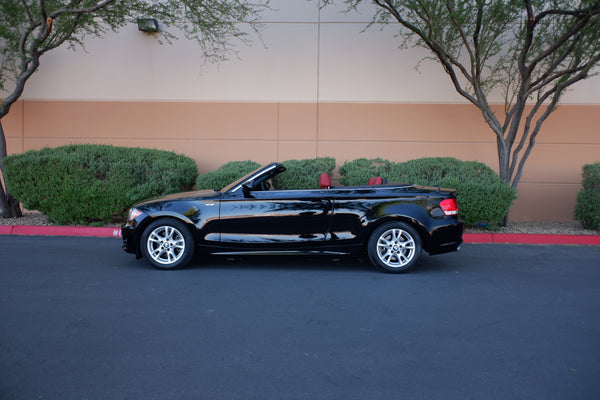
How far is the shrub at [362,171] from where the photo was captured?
10.6 m

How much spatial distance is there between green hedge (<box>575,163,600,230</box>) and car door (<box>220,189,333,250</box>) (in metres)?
6.10

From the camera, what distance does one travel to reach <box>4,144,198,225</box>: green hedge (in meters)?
10.7

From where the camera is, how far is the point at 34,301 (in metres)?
5.50

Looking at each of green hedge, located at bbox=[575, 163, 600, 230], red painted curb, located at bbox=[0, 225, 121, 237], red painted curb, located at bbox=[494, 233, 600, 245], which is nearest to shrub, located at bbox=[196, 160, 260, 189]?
red painted curb, located at bbox=[0, 225, 121, 237]

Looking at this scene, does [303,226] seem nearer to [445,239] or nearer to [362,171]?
[445,239]

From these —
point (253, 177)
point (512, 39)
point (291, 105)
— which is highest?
point (512, 39)

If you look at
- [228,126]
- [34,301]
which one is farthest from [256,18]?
[34,301]

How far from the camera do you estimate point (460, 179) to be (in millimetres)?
10367

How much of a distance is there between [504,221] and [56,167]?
29.8 feet

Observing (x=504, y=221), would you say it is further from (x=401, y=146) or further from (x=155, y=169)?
(x=155, y=169)

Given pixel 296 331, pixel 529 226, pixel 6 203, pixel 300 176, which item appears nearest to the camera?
pixel 296 331

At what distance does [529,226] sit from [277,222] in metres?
6.59

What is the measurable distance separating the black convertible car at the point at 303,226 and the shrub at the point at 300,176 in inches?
142

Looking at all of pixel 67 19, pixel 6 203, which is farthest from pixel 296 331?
pixel 67 19
